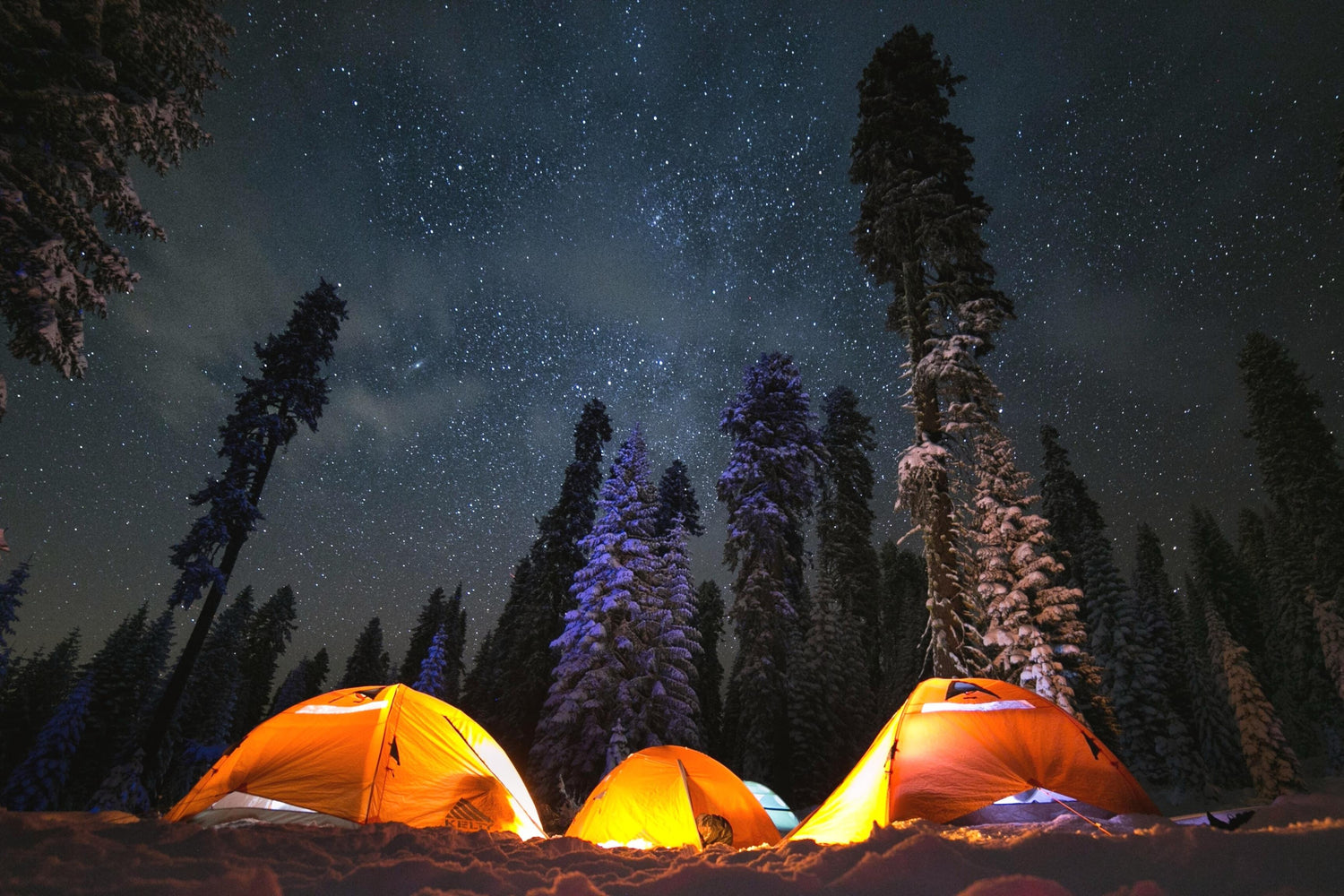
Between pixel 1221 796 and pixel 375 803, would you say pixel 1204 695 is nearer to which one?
pixel 1221 796

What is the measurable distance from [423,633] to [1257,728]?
52.3 meters

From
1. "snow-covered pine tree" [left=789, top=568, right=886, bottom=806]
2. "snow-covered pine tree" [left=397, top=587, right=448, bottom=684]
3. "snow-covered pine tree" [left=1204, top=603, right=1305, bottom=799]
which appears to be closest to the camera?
"snow-covered pine tree" [left=789, top=568, right=886, bottom=806]

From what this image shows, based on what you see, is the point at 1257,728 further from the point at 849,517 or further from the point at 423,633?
the point at 423,633

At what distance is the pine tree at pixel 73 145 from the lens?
7137 millimetres

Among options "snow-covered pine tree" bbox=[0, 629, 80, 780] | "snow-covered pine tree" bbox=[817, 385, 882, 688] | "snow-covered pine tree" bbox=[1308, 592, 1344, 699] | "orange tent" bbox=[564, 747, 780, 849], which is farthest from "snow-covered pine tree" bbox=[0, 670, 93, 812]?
"snow-covered pine tree" bbox=[1308, 592, 1344, 699]

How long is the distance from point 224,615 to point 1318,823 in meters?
52.8

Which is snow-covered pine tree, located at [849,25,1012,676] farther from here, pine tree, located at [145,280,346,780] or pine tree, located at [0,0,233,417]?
pine tree, located at [145,280,346,780]

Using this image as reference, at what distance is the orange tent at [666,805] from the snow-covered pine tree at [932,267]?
4.15 metres

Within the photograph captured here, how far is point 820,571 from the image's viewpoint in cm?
2475

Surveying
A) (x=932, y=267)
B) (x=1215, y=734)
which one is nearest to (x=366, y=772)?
(x=932, y=267)

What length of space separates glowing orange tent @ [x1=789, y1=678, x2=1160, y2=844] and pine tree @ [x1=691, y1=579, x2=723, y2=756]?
2154cm

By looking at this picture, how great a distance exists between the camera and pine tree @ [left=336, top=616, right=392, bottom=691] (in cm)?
5184

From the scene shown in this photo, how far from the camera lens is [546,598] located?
25.3 m

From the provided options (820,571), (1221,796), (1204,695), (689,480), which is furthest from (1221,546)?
(689,480)
